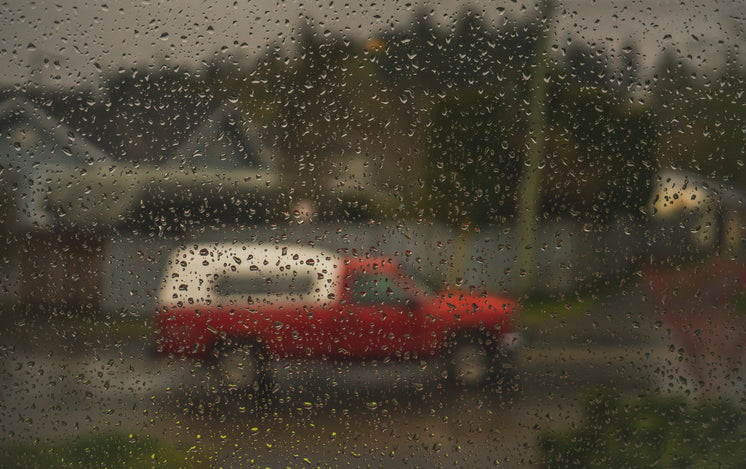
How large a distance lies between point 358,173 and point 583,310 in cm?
69

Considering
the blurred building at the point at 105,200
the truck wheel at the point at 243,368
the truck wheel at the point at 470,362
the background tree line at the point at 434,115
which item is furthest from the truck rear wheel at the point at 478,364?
the blurred building at the point at 105,200

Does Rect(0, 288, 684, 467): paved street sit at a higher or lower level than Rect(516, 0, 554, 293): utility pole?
lower

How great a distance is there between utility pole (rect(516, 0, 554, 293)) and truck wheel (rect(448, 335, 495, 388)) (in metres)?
0.18

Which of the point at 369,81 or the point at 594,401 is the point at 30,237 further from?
the point at 594,401

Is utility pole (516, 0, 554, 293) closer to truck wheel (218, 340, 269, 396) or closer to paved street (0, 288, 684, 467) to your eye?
paved street (0, 288, 684, 467)

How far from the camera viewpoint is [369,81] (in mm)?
1569

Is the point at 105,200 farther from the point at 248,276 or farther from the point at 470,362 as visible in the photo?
the point at 470,362

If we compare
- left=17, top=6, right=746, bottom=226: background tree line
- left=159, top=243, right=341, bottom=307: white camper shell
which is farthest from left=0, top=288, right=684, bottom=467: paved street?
left=17, top=6, right=746, bottom=226: background tree line

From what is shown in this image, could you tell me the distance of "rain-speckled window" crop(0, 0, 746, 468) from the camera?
1.53 meters

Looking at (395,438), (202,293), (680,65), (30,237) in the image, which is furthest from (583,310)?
(30,237)

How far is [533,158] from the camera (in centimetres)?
157

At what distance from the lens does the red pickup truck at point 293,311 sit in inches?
59.5

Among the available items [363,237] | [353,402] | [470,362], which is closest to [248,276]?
[363,237]

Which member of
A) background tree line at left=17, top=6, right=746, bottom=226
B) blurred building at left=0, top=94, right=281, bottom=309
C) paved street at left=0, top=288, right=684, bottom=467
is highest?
background tree line at left=17, top=6, right=746, bottom=226
